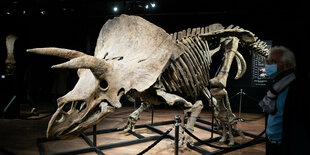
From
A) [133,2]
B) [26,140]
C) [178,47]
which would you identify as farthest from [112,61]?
[133,2]

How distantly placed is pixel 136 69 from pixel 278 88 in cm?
151

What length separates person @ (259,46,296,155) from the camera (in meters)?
1.68

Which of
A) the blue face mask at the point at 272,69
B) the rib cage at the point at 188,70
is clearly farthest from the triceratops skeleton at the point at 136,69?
the blue face mask at the point at 272,69

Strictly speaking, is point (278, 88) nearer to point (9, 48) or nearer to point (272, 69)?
point (272, 69)

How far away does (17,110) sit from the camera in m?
5.12

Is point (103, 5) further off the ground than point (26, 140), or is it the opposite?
point (103, 5)

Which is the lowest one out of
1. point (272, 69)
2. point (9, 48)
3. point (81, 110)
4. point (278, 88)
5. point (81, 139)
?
point (81, 139)

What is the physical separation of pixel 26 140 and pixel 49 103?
147 inches

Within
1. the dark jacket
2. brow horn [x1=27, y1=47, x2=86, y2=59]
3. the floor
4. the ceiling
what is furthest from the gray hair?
the ceiling

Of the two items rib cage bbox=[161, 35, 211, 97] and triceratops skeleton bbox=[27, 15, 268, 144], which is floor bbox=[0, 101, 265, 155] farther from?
rib cage bbox=[161, 35, 211, 97]

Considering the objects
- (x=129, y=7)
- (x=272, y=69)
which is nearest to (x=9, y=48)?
(x=129, y=7)

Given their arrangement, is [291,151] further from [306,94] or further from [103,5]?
[103,5]

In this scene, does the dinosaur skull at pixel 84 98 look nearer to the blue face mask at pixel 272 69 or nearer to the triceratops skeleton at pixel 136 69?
the triceratops skeleton at pixel 136 69

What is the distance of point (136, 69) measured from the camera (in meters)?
2.59
